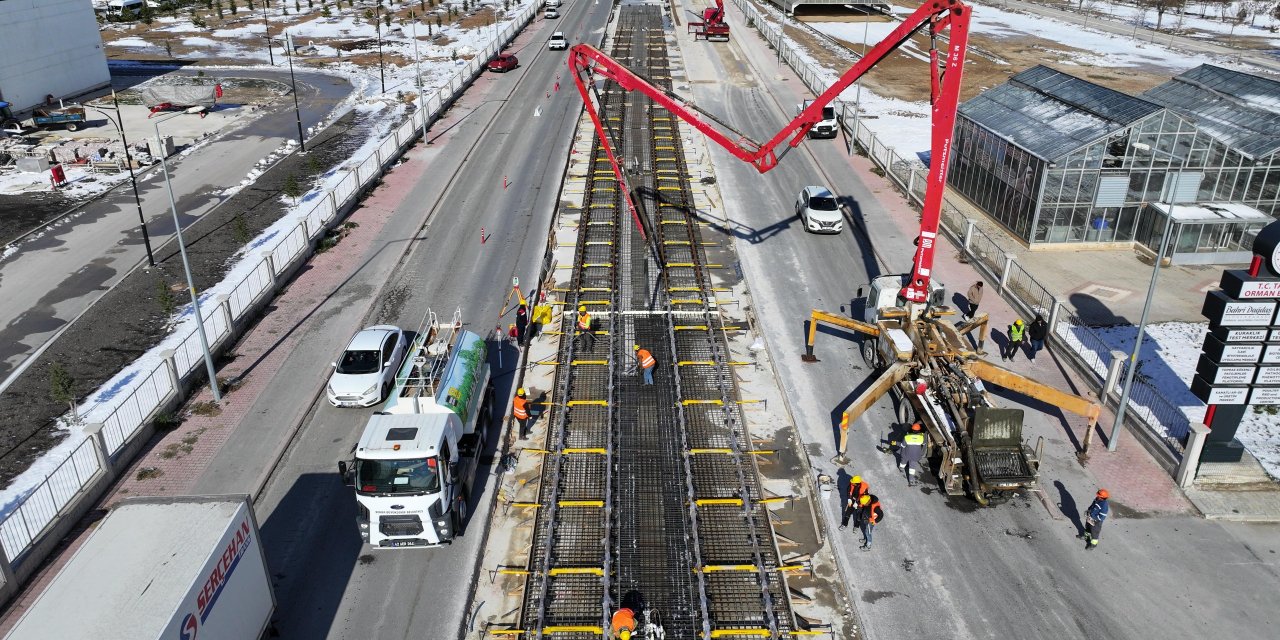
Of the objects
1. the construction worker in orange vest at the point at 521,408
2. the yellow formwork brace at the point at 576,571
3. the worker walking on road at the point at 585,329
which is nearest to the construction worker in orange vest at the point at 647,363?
the worker walking on road at the point at 585,329

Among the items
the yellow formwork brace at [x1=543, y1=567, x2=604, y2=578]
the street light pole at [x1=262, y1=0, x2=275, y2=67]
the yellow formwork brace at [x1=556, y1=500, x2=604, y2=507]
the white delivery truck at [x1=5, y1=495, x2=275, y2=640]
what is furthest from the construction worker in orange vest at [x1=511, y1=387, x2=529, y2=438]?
the street light pole at [x1=262, y1=0, x2=275, y2=67]

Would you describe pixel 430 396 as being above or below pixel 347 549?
above

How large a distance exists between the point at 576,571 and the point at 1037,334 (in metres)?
19.9

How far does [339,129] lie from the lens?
194ft

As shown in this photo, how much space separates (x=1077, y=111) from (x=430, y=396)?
3428 cm

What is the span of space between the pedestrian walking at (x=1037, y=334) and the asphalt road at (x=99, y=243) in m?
36.3

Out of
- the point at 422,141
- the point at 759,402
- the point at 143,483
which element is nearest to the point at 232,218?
the point at 422,141

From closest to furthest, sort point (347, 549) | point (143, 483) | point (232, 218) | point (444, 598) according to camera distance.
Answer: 1. point (444, 598)
2. point (347, 549)
3. point (143, 483)
4. point (232, 218)

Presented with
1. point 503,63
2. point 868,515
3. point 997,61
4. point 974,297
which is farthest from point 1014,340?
point 997,61

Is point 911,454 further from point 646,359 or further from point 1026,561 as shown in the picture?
point 646,359

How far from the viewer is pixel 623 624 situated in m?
17.2

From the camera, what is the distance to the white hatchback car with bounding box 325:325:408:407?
87.4ft

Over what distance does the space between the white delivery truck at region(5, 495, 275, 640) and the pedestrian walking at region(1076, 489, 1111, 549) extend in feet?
64.5

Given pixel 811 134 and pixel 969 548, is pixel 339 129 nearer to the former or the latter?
pixel 811 134
